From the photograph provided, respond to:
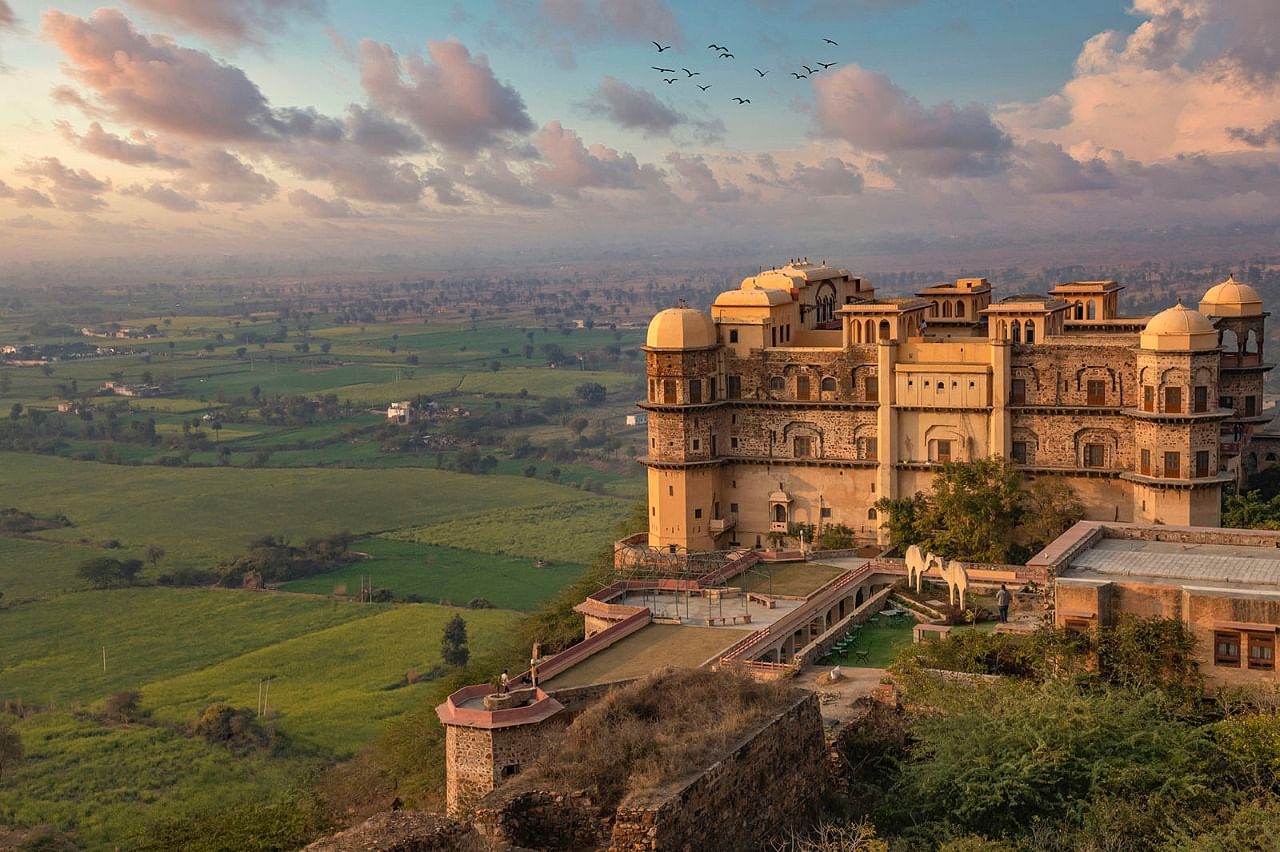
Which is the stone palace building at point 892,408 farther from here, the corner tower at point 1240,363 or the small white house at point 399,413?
the small white house at point 399,413

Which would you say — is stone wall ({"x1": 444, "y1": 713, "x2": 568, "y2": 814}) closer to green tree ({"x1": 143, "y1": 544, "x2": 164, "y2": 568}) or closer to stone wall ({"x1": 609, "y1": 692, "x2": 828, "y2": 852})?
stone wall ({"x1": 609, "y1": 692, "x2": 828, "y2": 852})

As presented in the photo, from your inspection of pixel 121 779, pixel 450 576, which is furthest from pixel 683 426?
pixel 450 576

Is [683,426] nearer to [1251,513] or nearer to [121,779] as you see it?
[1251,513]

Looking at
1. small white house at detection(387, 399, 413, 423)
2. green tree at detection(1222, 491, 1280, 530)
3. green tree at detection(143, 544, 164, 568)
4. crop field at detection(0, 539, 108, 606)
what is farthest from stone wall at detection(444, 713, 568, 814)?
small white house at detection(387, 399, 413, 423)

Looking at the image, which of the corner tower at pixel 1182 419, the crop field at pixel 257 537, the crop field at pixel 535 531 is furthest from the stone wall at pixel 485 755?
the crop field at pixel 535 531

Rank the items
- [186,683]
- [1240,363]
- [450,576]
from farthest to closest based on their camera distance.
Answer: [450,576] < [186,683] < [1240,363]
